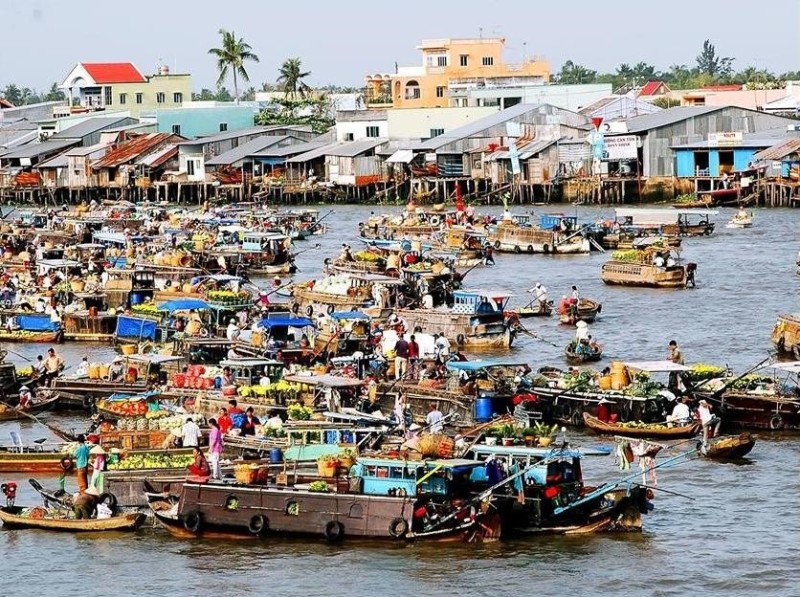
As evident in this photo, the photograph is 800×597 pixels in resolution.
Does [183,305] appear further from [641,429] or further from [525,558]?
[525,558]

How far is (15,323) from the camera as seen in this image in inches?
1823

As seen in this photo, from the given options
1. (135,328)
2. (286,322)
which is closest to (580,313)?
(286,322)

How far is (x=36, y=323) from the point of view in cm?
4591

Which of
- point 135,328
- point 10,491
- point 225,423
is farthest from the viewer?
point 135,328

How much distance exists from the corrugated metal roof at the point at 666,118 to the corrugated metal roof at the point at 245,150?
22.6 meters

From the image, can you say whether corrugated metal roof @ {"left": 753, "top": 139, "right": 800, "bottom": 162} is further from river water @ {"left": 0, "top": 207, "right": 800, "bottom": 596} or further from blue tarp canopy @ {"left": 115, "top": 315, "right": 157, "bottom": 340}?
river water @ {"left": 0, "top": 207, "right": 800, "bottom": 596}

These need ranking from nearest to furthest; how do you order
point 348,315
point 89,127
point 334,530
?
point 334,530 → point 348,315 → point 89,127

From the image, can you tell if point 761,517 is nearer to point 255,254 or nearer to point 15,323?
point 15,323

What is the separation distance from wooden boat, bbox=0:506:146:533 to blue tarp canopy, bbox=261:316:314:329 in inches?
540

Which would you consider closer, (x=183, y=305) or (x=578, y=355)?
(x=578, y=355)

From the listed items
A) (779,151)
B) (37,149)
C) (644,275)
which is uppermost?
(37,149)

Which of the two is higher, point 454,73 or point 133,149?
point 454,73

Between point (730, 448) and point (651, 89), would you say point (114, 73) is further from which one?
point (730, 448)

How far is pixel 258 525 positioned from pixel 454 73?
98121 mm
